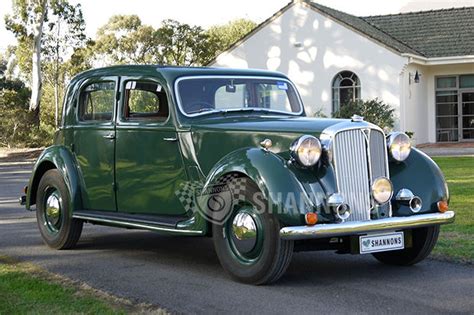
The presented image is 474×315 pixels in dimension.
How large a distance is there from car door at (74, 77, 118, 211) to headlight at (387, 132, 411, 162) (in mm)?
2868

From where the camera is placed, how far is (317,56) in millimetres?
28531

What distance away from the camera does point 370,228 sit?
610 centimetres

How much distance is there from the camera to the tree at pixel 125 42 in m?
49.9

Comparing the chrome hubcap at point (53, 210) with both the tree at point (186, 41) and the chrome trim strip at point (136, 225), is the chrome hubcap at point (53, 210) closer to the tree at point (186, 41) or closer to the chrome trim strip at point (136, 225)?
the chrome trim strip at point (136, 225)

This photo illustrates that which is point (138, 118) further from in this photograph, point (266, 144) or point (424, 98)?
point (424, 98)

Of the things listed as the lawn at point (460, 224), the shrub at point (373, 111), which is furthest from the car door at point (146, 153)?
the shrub at point (373, 111)

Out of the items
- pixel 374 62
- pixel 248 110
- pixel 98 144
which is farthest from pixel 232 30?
pixel 248 110

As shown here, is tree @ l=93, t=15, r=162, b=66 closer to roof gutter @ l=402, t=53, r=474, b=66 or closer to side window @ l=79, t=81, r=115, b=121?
roof gutter @ l=402, t=53, r=474, b=66

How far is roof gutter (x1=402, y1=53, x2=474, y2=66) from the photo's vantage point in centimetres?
2650

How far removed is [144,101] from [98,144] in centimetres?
70

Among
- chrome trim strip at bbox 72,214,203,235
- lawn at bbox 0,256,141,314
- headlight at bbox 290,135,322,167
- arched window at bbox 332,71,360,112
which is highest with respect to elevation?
arched window at bbox 332,71,360,112

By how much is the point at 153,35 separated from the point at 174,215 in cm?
4064

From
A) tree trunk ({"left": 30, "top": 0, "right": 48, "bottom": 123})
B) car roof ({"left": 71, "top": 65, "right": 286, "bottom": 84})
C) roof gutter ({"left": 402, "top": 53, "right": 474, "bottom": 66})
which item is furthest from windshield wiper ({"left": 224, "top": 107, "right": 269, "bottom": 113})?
tree trunk ({"left": 30, "top": 0, "right": 48, "bottom": 123})

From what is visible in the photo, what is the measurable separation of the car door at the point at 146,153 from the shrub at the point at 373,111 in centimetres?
1848
